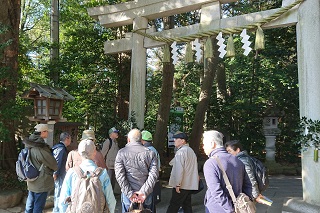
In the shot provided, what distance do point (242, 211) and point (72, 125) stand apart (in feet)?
16.5

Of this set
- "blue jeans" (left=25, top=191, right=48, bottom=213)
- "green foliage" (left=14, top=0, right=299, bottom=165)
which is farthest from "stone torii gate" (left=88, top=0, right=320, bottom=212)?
"blue jeans" (left=25, top=191, right=48, bottom=213)

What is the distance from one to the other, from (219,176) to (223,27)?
3750 millimetres

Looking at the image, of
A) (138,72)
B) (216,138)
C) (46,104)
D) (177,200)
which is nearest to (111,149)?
(46,104)

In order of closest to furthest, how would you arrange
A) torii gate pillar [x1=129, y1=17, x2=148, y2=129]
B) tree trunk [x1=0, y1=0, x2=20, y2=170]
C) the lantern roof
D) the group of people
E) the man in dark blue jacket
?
the group of people < the man in dark blue jacket < the lantern roof < tree trunk [x1=0, y1=0, x2=20, y2=170] < torii gate pillar [x1=129, y1=17, x2=148, y2=129]

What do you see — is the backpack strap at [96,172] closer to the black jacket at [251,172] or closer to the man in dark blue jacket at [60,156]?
the black jacket at [251,172]

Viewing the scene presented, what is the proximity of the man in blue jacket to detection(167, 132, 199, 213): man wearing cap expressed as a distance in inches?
59.7

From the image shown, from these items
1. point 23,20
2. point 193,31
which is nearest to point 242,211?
point 193,31

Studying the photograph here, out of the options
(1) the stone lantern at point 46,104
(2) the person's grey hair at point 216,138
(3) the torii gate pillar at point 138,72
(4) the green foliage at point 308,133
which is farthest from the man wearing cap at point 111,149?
(2) the person's grey hair at point 216,138

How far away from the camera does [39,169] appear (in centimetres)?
428

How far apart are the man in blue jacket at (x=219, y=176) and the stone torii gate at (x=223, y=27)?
2428mm

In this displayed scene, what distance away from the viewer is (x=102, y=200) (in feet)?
9.28

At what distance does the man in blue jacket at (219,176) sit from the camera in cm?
266

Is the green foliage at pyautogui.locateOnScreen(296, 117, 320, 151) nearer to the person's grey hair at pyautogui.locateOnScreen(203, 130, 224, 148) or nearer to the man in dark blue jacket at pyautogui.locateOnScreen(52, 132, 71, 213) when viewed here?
the person's grey hair at pyautogui.locateOnScreen(203, 130, 224, 148)

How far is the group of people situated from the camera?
278 cm
